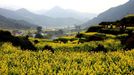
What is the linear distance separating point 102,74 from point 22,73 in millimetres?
4754

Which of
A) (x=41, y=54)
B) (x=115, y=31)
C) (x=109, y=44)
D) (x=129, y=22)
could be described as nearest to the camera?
(x=41, y=54)

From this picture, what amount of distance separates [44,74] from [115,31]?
204 ft

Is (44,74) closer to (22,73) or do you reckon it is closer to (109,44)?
(22,73)

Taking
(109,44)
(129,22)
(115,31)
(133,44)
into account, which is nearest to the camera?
(133,44)

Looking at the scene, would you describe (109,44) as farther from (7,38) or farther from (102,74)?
(102,74)

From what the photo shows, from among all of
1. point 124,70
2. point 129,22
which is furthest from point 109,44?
point 129,22

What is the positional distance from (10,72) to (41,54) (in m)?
9.15

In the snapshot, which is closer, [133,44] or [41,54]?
[41,54]

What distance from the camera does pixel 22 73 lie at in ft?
61.8

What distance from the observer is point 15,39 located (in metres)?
43.3

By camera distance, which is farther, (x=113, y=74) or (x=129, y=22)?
(x=129, y=22)

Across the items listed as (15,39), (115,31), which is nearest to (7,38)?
(15,39)

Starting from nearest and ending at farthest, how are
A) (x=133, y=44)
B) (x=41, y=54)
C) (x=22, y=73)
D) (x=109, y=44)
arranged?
(x=22, y=73) → (x=41, y=54) → (x=133, y=44) → (x=109, y=44)

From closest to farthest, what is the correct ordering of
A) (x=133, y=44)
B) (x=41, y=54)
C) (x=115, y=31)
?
(x=41, y=54) < (x=133, y=44) < (x=115, y=31)
